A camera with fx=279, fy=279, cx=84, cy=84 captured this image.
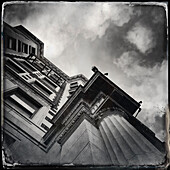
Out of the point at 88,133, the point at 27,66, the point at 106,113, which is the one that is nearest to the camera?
the point at 88,133

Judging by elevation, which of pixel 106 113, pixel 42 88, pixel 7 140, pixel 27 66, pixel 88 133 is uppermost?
pixel 106 113

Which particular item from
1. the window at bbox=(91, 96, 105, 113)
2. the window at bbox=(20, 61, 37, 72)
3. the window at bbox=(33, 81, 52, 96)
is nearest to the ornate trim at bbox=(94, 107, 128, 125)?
the window at bbox=(91, 96, 105, 113)

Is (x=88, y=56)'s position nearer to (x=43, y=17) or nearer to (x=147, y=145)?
(x=43, y=17)

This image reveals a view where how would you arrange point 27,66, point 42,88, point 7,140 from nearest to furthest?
point 7,140
point 42,88
point 27,66

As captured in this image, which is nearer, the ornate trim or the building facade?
the building facade

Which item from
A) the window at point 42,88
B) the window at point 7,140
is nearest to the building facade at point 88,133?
the window at point 7,140

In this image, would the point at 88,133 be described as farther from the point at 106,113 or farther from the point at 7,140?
the point at 7,140

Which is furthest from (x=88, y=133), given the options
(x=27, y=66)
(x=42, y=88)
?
(x=27, y=66)

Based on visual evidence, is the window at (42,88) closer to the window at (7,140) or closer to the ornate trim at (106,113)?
the ornate trim at (106,113)

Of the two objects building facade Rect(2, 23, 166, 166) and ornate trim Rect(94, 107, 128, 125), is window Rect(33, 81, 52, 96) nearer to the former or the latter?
building facade Rect(2, 23, 166, 166)

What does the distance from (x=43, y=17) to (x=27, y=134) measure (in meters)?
3.43

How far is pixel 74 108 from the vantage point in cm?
956

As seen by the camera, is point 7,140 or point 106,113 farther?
point 106,113

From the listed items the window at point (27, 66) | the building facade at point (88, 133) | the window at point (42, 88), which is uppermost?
the building facade at point (88, 133)
